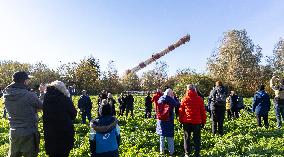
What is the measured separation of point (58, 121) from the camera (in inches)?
367

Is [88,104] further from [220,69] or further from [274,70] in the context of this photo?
[274,70]

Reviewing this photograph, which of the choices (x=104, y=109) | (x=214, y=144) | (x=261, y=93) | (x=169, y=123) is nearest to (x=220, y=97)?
(x=214, y=144)

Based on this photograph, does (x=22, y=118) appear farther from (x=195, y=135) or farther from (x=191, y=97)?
(x=195, y=135)

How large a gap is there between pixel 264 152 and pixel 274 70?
100324 millimetres

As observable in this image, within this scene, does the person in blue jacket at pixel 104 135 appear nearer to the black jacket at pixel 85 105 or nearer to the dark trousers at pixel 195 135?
the dark trousers at pixel 195 135

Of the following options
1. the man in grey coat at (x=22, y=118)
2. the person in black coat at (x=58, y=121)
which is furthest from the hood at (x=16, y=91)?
the person in black coat at (x=58, y=121)

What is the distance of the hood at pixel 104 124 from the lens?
9.20 metres

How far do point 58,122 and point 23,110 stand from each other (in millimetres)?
899

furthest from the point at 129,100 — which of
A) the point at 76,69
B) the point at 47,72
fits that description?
the point at 47,72

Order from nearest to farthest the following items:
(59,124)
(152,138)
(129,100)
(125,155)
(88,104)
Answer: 1. (59,124)
2. (125,155)
3. (152,138)
4. (88,104)
5. (129,100)

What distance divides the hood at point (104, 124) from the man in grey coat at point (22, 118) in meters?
1.37

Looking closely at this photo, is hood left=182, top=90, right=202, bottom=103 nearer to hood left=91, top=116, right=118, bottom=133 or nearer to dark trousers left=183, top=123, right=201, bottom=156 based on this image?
dark trousers left=183, top=123, right=201, bottom=156

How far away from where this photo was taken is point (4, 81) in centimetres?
10262

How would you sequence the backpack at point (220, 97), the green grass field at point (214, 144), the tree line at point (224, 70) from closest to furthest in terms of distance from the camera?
the green grass field at point (214, 144)
the backpack at point (220, 97)
the tree line at point (224, 70)
